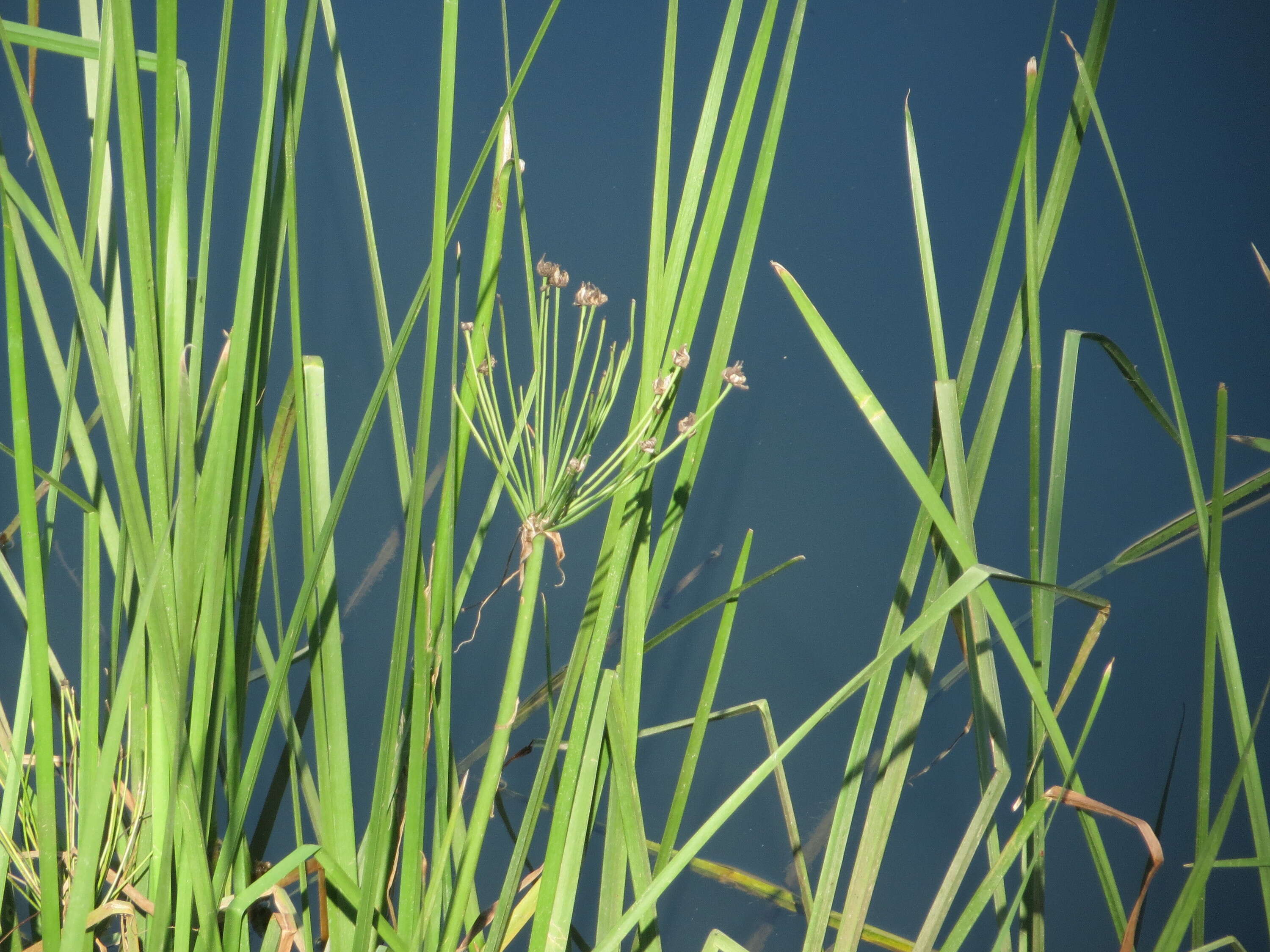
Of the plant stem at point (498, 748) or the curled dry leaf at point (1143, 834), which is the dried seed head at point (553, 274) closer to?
the plant stem at point (498, 748)

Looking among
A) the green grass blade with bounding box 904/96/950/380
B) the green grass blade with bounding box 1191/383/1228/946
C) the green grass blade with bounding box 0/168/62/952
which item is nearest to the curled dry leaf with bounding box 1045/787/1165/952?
the green grass blade with bounding box 1191/383/1228/946

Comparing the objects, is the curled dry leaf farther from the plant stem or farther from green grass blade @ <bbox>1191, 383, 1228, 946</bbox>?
the plant stem

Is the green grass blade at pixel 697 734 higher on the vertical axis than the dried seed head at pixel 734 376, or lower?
lower

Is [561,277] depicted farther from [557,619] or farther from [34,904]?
[557,619]

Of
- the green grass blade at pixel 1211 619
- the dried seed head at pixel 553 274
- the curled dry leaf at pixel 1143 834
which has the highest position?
→ the dried seed head at pixel 553 274

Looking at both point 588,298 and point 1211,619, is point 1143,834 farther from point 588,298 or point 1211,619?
point 588,298

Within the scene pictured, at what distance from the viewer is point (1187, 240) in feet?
2.10

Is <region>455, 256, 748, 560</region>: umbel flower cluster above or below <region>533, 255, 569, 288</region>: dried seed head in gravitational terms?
below

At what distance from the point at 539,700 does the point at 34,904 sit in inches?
7.3

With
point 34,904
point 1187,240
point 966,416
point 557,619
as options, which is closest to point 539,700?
point 34,904

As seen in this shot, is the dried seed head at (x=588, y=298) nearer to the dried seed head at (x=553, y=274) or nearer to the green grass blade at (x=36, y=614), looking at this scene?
the dried seed head at (x=553, y=274)

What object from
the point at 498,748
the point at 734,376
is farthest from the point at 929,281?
the point at 498,748

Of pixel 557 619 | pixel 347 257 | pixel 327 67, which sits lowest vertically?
pixel 557 619

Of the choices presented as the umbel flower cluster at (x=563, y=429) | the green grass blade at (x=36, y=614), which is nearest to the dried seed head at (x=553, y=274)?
the umbel flower cluster at (x=563, y=429)
